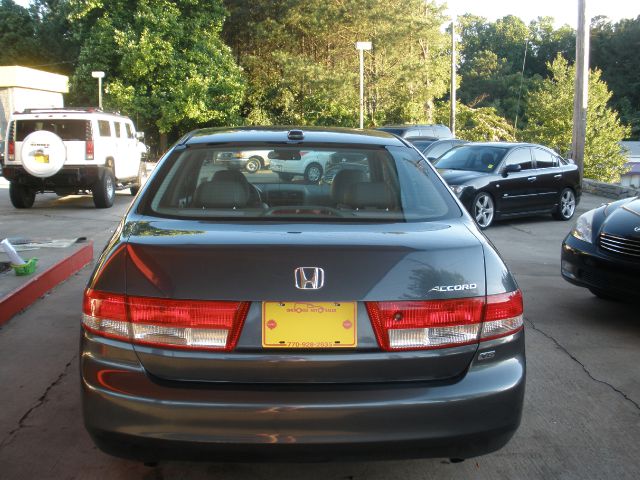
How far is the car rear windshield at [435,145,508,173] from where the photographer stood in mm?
13180

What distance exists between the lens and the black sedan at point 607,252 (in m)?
5.67

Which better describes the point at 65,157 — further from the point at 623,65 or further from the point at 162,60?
the point at 623,65

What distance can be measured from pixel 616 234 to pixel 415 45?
38983 millimetres

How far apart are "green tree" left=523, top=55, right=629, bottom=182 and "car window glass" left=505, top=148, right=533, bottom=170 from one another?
137ft

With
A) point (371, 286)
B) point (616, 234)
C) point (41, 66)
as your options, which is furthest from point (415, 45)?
point (371, 286)

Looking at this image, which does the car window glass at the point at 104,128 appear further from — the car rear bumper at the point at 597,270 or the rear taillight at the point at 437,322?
the rear taillight at the point at 437,322

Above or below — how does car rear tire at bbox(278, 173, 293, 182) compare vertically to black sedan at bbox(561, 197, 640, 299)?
above

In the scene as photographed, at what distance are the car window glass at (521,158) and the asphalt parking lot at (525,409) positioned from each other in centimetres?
594

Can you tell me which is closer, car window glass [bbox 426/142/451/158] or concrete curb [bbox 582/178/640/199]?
concrete curb [bbox 582/178/640/199]

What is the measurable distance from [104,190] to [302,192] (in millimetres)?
12224

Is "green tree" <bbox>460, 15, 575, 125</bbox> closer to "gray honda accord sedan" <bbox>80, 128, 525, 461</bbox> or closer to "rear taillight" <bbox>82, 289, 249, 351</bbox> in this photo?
"gray honda accord sedan" <bbox>80, 128, 525, 461</bbox>

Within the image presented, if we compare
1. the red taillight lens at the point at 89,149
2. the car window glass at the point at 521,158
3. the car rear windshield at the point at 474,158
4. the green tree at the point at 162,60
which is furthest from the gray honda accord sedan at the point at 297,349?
the green tree at the point at 162,60

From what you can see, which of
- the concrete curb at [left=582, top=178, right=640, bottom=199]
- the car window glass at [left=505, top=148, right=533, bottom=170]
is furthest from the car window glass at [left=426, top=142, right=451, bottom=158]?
the car window glass at [left=505, top=148, right=533, bottom=170]

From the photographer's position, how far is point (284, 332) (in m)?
2.57
